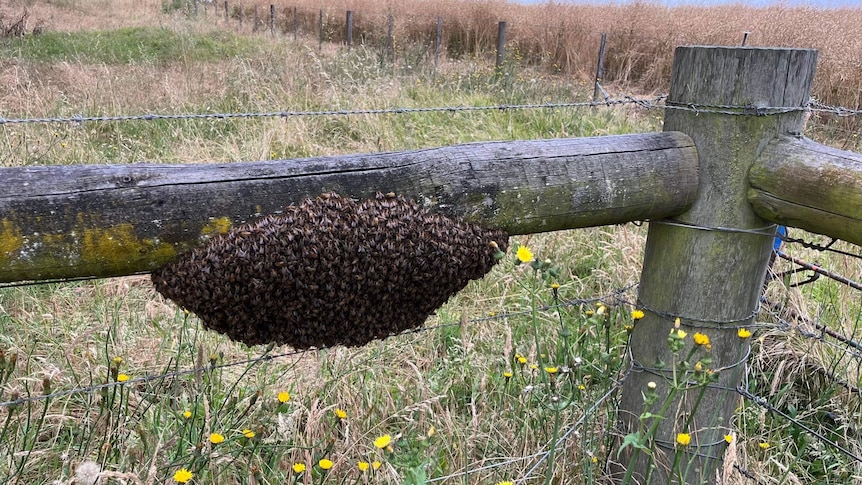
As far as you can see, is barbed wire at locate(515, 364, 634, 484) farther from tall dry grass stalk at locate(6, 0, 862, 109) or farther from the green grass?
the green grass

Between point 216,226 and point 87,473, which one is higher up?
point 216,226

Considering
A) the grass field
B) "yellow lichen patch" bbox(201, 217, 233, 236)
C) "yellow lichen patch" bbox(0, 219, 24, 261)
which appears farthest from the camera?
the grass field

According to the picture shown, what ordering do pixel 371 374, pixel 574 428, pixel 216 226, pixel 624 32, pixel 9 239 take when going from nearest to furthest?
pixel 9 239 → pixel 216 226 → pixel 574 428 → pixel 371 374 → pixel 624 32

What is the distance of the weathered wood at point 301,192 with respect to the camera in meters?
Result: 1.15

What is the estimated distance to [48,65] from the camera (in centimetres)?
912

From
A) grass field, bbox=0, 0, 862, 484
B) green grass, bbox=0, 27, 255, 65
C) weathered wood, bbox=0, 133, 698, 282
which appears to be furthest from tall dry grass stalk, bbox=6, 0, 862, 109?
weathered wood, bbox=0, 133, 698, 282

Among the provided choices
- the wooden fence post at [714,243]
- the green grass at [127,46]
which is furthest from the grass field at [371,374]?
the green grass at [127,46]

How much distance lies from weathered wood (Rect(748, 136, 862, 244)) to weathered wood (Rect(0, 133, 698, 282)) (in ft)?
0.59

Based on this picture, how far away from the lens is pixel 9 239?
1.13 m

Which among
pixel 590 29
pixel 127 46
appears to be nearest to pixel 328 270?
pixel 590 29

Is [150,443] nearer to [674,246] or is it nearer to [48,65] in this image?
[674,246]

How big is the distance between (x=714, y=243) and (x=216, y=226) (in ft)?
4.34

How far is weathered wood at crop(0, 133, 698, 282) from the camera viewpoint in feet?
3.79

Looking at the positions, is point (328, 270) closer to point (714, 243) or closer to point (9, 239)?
point (9, 239)
